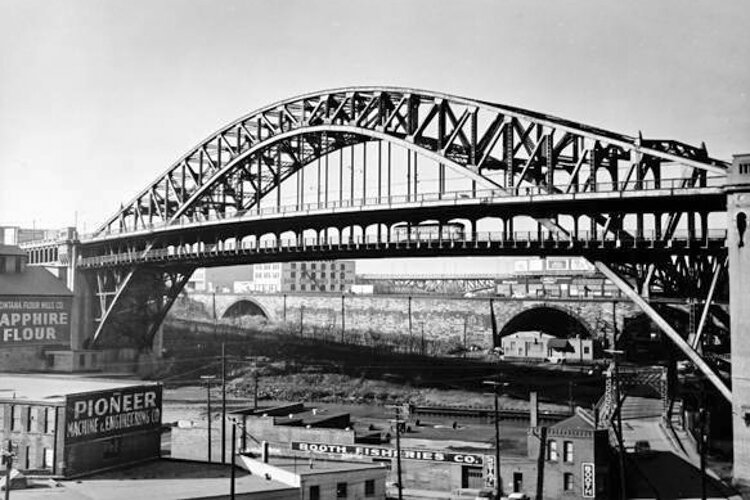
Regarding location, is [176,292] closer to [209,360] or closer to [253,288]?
[209,360]

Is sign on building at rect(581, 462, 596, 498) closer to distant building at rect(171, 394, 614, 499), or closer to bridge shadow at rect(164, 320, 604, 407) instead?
distant building at rect(171, 394, 614, 499)

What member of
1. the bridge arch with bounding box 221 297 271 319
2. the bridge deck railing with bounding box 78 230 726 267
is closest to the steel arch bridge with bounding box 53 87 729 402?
the bridge deck railing with bounding box 78 230 726 267

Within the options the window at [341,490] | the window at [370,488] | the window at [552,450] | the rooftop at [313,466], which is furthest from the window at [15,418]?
the window at [552,450]

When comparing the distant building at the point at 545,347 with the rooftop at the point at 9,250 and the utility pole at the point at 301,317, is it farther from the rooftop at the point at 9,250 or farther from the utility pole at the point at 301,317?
the rooftop at the point at 9,250

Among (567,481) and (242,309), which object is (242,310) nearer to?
(242,309)

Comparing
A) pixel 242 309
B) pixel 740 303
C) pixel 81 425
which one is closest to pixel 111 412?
pixel 81 425
